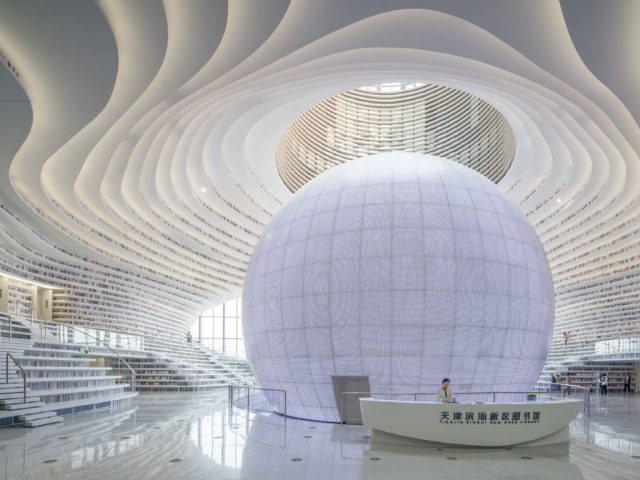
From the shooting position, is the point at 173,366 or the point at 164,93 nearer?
the point at 164,93

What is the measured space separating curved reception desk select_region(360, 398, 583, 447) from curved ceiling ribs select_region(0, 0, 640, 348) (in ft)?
23.9

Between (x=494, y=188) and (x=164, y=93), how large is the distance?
324 inches

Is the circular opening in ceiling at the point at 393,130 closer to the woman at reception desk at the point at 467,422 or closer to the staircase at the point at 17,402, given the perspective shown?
the staircase at the point at 17,402

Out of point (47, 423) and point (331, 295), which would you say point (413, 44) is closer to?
point (331, 295)

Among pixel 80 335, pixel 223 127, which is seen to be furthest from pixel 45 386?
pixel 223 127

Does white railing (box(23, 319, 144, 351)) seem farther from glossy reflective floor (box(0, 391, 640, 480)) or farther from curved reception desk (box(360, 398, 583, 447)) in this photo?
curved reception desk (box(360, 398, 583, 447))

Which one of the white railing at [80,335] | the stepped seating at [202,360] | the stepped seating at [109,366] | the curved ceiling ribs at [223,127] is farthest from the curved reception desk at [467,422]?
the stepped seating at [202,360]

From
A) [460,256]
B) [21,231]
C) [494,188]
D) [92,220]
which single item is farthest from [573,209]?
[21,231]

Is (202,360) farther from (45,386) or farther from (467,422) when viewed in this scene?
(467,422)

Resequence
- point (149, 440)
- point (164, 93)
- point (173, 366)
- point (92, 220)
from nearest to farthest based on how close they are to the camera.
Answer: point (149, 440) < point (164, 93) < point (92, 220) < point (173, 366)

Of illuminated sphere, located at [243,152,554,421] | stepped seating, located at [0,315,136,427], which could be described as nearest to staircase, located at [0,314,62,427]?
stepped seating, located at [0,315,136,427]

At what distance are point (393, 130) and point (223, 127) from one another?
11.1 metres

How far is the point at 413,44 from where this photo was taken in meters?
14.0

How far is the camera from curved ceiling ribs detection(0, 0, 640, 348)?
37.3 feet
